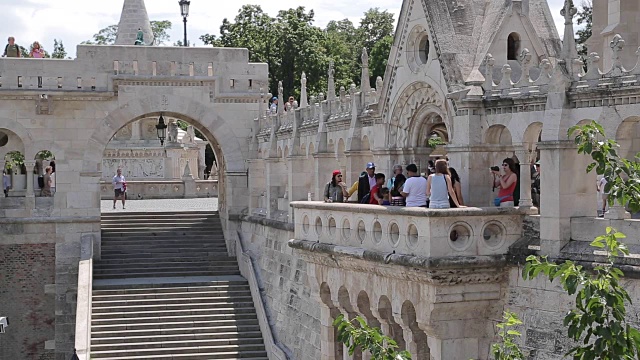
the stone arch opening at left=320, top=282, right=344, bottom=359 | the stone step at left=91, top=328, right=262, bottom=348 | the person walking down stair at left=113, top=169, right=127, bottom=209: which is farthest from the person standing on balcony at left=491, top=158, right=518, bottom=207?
the person walking down stair at left=113, top=169, right=127, bottom=209

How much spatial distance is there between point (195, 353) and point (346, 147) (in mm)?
6633

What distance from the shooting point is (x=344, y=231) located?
1639 cm

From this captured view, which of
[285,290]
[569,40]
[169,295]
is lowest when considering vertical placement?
[169,295]

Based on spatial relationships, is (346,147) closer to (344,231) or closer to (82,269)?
(344,231)

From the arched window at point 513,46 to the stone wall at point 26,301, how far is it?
51.6 ft

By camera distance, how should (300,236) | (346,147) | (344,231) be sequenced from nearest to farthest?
(344,231), (300,236), (346,147)

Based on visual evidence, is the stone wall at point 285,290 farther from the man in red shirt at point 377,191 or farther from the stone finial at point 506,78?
the stone finial at point 506,78

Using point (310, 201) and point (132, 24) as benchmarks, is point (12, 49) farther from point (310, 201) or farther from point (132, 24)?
point (310, 201)

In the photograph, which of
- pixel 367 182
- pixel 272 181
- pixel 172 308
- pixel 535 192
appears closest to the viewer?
pixel 535 192

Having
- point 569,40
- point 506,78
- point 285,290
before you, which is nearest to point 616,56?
point 569,40

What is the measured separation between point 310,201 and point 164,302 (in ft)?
27.2

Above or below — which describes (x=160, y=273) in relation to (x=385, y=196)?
below

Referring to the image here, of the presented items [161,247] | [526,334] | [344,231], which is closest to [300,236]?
[344,231]

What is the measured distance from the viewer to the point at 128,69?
96.2 ft
